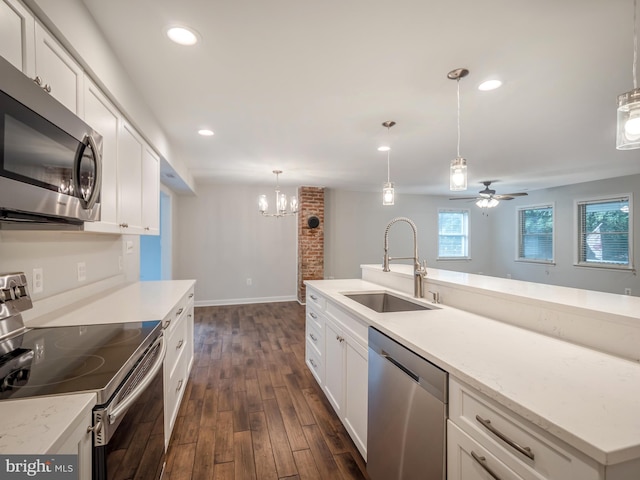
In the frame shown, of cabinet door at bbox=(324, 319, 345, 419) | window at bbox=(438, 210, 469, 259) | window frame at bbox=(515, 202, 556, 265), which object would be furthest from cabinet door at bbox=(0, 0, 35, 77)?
window frame at bbox=(515, 202, 556, 265)

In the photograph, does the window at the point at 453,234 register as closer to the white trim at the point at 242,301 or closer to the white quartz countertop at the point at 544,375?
the white trim at the point at 242,301

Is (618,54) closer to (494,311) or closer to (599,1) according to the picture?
(599,1)

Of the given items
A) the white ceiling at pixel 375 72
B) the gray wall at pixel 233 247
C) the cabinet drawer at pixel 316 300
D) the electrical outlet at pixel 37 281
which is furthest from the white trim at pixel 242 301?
the electrical outlet at pixel 37 281

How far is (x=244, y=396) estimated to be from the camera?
2.56 metres

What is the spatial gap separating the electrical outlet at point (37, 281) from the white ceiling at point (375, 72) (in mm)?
1305

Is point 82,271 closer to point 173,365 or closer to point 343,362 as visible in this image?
point 173,365

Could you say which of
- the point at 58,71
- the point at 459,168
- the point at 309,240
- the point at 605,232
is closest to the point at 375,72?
the point at 459,168

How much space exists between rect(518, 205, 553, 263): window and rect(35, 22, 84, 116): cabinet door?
26.6 ft

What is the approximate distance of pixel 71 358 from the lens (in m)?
1.06

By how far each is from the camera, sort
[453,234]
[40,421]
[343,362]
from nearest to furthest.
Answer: [40,421]
[343,362]
[453,234]

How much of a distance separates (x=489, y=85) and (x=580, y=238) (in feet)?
18.6

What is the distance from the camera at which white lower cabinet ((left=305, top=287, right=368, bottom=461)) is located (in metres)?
1.75

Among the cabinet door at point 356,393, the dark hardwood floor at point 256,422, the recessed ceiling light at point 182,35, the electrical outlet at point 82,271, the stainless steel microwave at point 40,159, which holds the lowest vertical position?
the dark hardwood floor at point 256,422

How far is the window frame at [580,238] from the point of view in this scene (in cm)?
517
